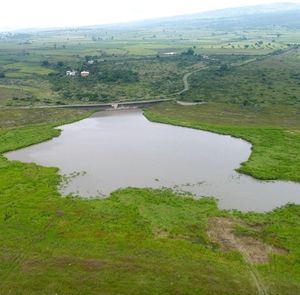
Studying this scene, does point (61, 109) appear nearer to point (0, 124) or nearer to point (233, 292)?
point (0, 124)

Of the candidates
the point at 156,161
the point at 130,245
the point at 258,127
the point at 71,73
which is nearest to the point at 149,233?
the point at 130,245

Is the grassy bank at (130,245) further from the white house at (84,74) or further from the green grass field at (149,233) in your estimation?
the white house at (84,74)

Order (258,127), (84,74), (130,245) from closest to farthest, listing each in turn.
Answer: (130,245), (258,127), (84,74)

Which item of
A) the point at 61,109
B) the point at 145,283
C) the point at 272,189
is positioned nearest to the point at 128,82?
the point at 61,109

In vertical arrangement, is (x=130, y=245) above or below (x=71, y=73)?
above

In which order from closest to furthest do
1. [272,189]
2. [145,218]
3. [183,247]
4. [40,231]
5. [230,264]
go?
1. [230,264]
2. [183,247]
3. [40,231]
4. [145,218]
5. [272,189]

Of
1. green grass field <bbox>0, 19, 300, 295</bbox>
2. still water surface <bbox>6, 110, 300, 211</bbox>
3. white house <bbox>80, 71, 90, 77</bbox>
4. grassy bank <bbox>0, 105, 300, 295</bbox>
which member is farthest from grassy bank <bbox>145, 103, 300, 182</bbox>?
white house <bbox>80, 71, 90, 77</bbox>

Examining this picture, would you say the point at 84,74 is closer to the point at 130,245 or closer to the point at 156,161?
the point at 156,161
